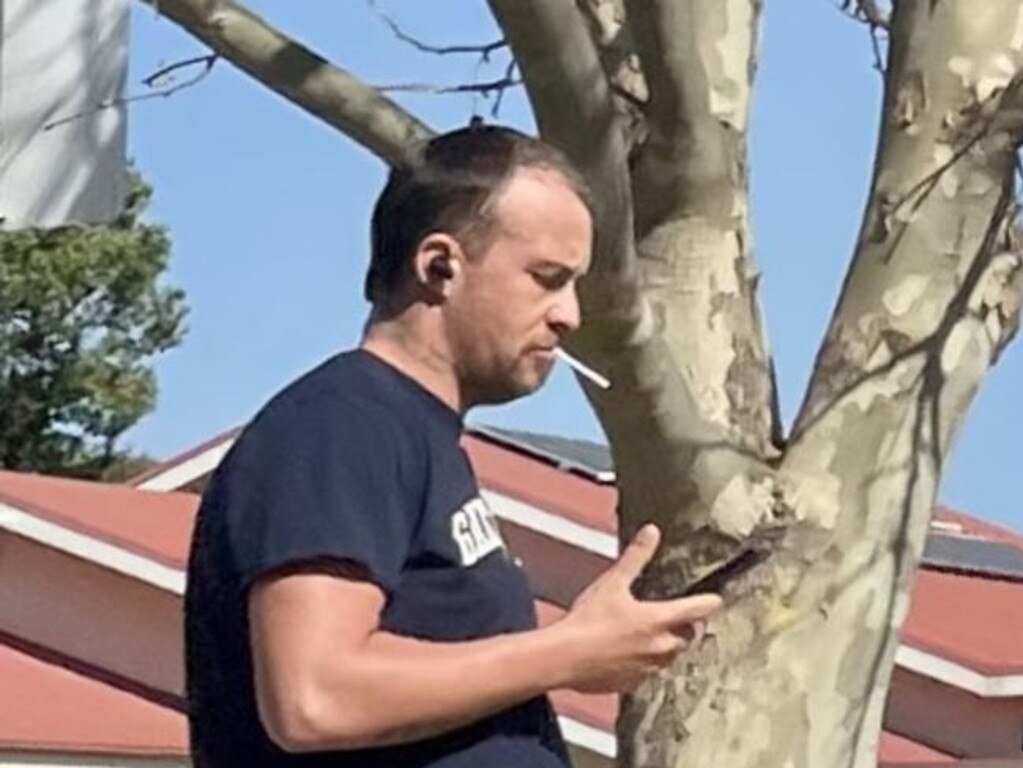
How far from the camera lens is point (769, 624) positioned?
505 centimetres

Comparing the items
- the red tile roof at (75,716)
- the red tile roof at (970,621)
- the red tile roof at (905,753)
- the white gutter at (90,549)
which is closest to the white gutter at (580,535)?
the red tile roof at (970,621)

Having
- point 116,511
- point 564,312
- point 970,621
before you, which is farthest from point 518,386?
point 116,511

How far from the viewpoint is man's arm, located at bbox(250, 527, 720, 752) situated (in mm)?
2805

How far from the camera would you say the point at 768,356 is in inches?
214

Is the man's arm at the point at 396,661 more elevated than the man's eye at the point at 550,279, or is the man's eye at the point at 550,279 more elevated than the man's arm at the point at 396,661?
the man's eye at the point at 550,279

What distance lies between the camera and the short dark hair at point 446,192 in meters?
3.04

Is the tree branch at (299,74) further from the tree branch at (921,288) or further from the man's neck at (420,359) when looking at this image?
the man's neck at (420,359)

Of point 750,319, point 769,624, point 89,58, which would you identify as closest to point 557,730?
point 89,58

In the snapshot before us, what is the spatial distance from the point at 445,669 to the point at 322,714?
14 cm

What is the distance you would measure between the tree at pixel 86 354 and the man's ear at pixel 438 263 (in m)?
27.3

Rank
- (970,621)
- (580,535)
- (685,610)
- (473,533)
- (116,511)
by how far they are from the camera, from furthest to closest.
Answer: (116,511)
(970,621)
(580,535)
(473,533)
(685,610)

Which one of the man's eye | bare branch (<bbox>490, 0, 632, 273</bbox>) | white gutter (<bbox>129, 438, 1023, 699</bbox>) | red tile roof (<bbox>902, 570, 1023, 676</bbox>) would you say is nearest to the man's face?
the man's eye

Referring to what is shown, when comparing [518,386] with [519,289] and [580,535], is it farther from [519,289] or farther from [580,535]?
[580,535]

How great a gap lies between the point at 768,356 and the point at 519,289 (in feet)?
8.04
